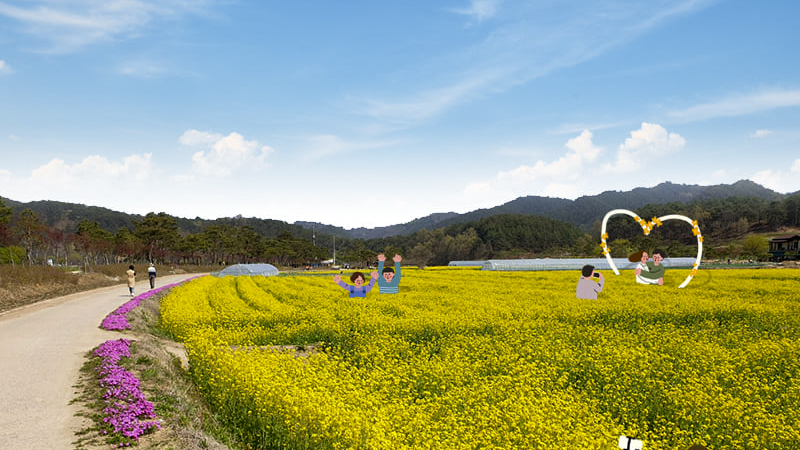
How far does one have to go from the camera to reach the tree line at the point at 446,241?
3049 inches

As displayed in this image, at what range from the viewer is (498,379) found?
9.07 m

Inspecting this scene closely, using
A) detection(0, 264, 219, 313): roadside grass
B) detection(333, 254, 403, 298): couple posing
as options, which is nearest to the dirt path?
detection(0, 264, 219, 313): roadside grass

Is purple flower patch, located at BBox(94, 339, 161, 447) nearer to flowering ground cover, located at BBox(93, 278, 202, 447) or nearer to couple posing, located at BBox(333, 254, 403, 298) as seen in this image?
flowering ground cover, located at BBox(93, 278, 202, 447)

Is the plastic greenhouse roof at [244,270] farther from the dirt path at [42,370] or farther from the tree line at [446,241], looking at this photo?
the dirt path at [42,370]

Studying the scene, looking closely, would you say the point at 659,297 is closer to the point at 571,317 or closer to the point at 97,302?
the point at 571,317

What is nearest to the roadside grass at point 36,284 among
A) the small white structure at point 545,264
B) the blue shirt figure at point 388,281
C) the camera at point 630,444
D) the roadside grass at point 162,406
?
the roadside grass at point 162,406

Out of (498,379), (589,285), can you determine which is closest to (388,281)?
(589,285)

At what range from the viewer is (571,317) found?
16.8m

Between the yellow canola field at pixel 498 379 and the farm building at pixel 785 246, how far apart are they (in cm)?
6964

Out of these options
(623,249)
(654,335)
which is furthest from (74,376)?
(623,249)

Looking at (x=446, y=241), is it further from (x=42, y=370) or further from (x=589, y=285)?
(x=42, y=370)

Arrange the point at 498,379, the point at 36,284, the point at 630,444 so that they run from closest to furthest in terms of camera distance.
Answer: the point at 630,444
the point at 498,379
the point at 36,284

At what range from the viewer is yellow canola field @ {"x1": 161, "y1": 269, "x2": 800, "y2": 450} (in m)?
6.77

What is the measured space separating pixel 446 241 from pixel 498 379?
4985 inches
